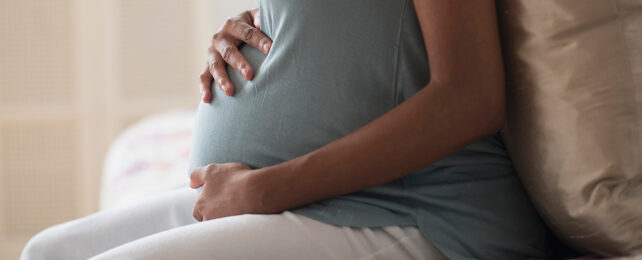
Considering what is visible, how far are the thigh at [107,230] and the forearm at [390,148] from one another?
28 centimetres

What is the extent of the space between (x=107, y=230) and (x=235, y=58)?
0.32 metres

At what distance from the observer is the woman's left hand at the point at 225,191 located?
30.0 inches

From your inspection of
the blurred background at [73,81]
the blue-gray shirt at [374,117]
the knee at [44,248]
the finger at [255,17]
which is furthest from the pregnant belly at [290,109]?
the blurred background at [73,81]

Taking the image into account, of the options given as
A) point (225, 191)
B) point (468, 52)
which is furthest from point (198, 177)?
point (468, 52)

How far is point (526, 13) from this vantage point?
2.34 ft

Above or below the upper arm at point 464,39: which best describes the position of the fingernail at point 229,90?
below

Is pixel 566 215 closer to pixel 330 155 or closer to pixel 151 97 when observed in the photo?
pixel 330 155

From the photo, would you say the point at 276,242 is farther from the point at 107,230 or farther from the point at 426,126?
the point at 107,230

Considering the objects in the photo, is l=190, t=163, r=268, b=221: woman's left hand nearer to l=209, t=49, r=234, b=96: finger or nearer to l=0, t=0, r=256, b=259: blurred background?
l=209, t=49, r=234, b=96: finger

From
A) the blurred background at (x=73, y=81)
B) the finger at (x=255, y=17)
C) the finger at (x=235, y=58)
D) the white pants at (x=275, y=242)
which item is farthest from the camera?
the blurred background at (x=73, y=81)

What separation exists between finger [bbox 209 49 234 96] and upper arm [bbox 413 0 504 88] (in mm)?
298

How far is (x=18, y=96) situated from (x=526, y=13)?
2584 millimetres

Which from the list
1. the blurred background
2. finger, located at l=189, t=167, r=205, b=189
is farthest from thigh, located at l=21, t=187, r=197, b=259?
the blurred background

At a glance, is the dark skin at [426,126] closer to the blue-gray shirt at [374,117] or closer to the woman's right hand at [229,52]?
the blue-gray shirt at [374,117]
